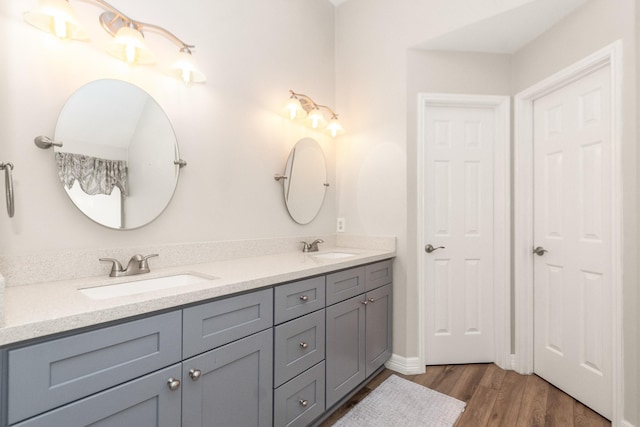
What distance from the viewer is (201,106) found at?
5.95ft

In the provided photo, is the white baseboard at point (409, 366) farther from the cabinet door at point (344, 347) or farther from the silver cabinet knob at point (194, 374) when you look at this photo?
the silver cabinet knob at point (194, 374)

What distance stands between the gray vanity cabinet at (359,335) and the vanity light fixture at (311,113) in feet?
3.89

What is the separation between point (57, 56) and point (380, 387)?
8.32 ft

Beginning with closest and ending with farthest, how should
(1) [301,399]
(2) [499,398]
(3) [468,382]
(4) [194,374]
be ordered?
(4) [194,374], (1) [301,399], (2) [499,398], (3) [468,382]

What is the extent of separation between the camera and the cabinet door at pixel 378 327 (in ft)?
7.04

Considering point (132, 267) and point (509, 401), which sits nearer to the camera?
point (132, 267)

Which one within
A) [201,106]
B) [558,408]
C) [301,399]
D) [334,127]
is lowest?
[558,408]

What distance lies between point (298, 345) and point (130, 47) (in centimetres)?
160

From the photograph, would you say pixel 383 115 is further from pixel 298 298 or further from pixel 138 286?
pixel 138 286

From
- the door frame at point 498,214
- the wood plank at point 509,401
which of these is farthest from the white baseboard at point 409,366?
the wood plank at point 509,401

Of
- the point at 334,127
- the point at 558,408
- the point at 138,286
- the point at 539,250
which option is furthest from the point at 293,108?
the point at 558,408

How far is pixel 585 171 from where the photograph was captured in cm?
198

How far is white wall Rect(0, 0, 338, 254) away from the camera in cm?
123

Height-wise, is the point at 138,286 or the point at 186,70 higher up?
the point at 186,70
